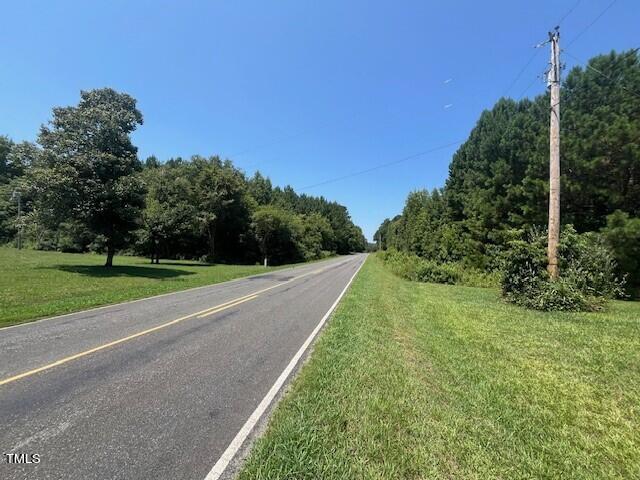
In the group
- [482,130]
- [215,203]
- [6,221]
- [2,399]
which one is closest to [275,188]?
[215,203]

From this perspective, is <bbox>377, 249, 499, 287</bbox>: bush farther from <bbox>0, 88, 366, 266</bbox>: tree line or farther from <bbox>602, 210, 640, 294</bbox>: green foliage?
<bbox>0, 88, 366, 266</bbox>: tree line

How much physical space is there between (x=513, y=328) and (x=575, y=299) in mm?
3971

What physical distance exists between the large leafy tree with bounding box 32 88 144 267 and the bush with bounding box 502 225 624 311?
2250cm

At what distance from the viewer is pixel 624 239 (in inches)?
509

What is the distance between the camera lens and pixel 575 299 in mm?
10430

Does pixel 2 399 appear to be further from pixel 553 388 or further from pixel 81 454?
pixel 553 388

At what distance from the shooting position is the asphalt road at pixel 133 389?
10.1 feet

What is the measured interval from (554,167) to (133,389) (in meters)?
12.9

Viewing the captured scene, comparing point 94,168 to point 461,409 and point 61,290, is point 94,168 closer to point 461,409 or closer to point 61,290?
point 61,290

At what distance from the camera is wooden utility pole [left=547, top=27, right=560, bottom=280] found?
436 inches

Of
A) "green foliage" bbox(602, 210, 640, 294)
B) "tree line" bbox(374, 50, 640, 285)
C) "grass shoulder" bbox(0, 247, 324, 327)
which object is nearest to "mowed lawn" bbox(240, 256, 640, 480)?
"green foliage" bbox(602, 210, 640, 294)

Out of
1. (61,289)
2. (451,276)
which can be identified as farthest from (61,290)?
(451,276)

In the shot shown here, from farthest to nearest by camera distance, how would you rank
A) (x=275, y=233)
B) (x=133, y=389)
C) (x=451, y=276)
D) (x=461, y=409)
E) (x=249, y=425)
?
(x=275, y=233) < (x=451, y=276) < (x=133, y=389) < (x=461, y=409) < (x=249, y=425)

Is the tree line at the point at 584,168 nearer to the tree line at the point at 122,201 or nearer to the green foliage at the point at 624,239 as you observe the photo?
the green foliage at the point at 624,239
